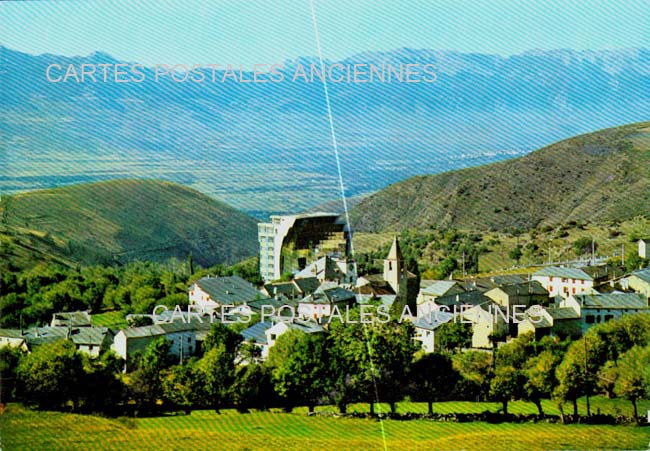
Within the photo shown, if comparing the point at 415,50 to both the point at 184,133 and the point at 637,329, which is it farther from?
the point at 184,133

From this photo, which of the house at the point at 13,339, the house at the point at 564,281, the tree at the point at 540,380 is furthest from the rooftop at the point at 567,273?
the house at the point at 13,339

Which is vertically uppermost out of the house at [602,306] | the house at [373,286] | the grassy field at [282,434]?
the house at [373,286]

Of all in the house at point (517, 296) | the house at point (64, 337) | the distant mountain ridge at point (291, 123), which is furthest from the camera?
the distant mountain ridge at point (291, 123)

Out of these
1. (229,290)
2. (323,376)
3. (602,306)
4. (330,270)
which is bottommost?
(323,376)

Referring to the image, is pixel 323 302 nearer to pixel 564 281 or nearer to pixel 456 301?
pixel 456 301

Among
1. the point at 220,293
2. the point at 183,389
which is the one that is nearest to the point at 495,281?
the point at 220,293

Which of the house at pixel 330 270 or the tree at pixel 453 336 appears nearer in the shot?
the tree at pixel 453 336

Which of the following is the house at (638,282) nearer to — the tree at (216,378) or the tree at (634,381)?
the tree at (634,381)
